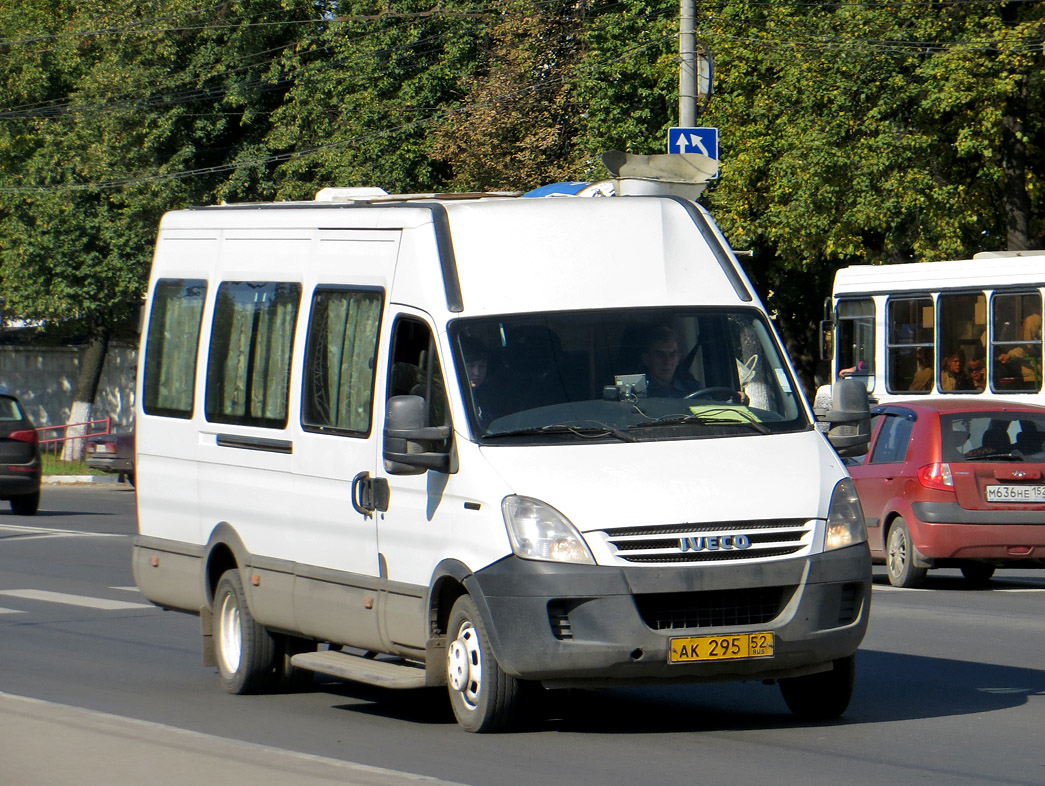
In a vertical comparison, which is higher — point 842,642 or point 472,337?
point 472,337

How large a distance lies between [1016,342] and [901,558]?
24.6ft

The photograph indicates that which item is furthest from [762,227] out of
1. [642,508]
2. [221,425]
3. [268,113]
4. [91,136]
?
[642,508]

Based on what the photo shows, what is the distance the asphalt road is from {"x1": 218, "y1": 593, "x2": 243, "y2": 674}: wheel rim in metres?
0.22

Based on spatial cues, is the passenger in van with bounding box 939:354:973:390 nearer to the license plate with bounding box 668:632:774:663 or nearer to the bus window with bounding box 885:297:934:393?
the bus window with bounding box 885:297:934:393

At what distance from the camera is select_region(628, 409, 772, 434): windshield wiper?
26.8 feet

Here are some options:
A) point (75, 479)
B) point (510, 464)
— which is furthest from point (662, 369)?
point (75, 479)

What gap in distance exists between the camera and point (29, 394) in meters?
52.0

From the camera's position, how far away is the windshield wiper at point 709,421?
8164 mm

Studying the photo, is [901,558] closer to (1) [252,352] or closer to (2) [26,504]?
(1) [252,352]

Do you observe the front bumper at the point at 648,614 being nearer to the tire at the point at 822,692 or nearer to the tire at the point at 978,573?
the tire at the point at 822,692

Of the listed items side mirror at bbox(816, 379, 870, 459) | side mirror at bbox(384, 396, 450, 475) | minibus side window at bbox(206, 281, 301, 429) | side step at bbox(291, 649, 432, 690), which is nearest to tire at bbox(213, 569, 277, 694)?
side step at bbox(291, 649, 432, 690)

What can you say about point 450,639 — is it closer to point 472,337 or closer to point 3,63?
point 472,337

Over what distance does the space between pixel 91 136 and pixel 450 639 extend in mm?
37479

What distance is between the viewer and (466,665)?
801cm
